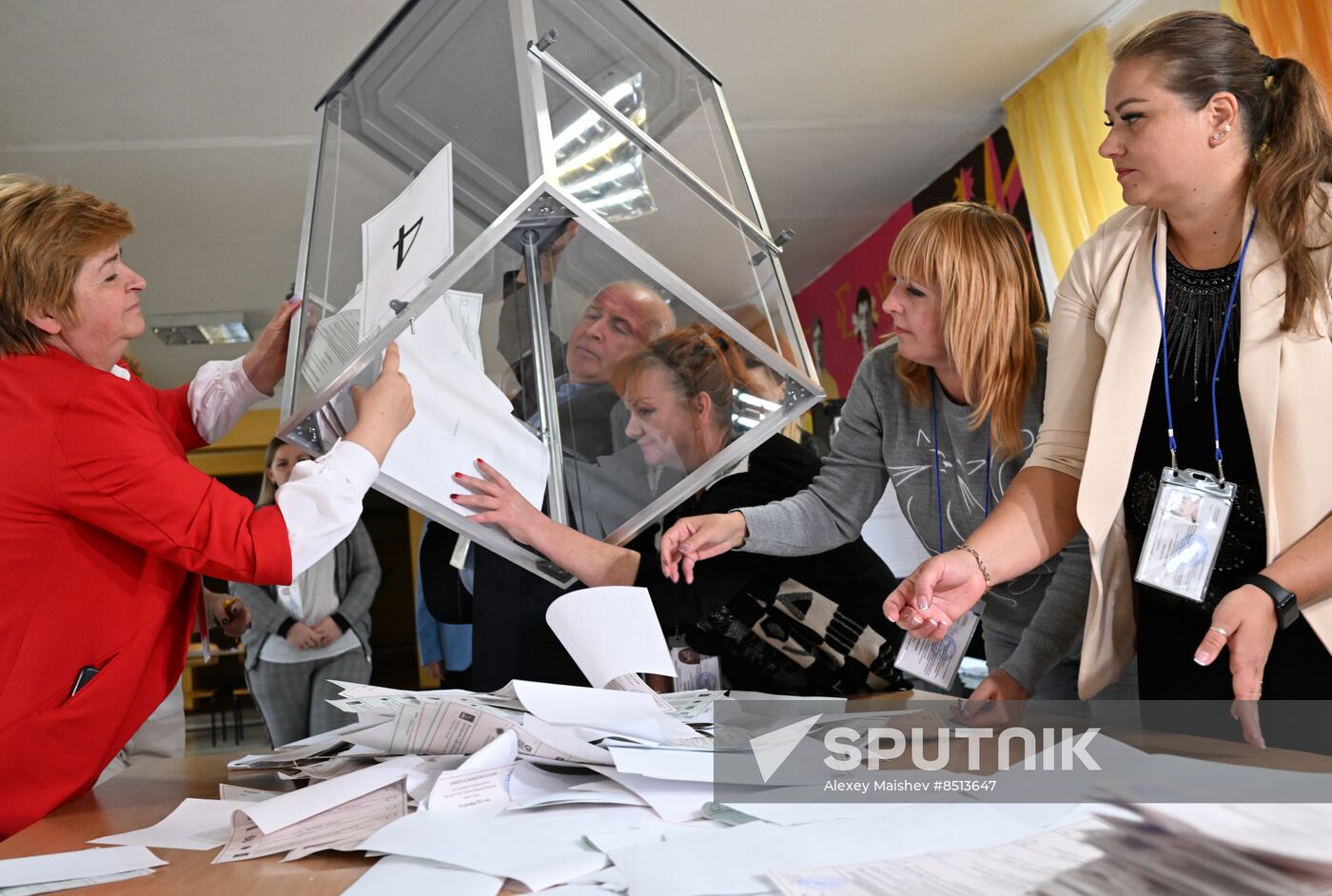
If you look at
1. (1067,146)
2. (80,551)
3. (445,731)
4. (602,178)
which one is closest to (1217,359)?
(602,178)

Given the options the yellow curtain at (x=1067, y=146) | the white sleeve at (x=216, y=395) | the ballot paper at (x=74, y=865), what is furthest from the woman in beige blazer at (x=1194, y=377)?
the yellow curtain at (x=1067, y=146)

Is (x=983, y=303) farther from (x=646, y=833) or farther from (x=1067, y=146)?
(x=1067, y=146)

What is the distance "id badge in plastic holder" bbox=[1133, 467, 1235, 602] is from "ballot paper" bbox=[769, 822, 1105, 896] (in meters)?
0.48

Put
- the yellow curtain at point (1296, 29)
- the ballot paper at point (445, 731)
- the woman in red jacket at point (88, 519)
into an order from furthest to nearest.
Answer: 1. the yellow curtain at point (1296, 29)
2. the woman in red jacket at point (88, 519)
3. the ballot paper at point (445, 731)

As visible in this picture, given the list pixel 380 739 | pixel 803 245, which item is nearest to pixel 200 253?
pixel 803 245

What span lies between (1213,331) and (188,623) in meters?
1.24

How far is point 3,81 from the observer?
11.0 feet

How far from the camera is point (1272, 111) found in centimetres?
113

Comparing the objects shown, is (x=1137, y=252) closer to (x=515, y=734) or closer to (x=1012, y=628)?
(x=1012, y=628)

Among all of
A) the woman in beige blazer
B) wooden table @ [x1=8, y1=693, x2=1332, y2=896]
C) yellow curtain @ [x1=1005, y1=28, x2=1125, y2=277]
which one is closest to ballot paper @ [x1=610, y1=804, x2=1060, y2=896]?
Result: wooden table @ [x1=8, y1=693, x2=1332, y2=896]

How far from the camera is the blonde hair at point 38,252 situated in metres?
1.13

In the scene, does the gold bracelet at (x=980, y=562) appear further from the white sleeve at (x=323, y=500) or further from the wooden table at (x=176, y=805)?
the white sleeve at (x=323, y=500)

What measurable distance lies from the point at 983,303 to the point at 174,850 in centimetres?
116

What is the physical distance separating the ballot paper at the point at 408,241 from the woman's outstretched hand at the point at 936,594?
0.59 m
